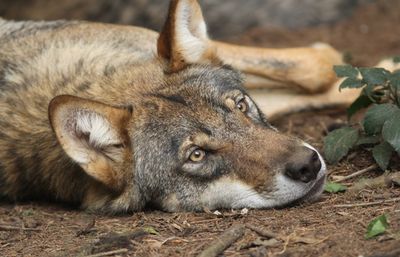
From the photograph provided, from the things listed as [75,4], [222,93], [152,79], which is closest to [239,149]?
[222,93]

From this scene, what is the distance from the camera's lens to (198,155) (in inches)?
221

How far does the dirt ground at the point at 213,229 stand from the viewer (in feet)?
15.2

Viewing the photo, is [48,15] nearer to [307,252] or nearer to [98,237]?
[98,237]

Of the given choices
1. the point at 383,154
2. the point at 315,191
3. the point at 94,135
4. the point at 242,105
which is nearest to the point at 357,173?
the point at 383,154

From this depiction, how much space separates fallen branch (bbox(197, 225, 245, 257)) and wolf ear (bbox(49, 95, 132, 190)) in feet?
3.90

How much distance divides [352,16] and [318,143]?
4.34 meters

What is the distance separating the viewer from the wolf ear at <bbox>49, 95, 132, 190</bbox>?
549 centimetres

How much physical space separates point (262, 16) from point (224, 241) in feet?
21.8

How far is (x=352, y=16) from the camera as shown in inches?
430

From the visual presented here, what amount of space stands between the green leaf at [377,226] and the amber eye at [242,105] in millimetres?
1507

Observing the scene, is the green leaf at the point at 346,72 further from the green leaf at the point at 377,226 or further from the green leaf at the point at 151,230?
the green leaf at the point at 151,230

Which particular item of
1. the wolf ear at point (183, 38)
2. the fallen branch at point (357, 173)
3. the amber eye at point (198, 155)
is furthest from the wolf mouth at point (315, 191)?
the wolf ear at point (183, 38)

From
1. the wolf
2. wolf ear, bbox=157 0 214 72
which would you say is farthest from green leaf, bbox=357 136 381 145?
wolf ear, bbox=157 0 214 72

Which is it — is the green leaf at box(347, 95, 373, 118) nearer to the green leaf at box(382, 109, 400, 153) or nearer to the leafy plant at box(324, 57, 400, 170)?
the leafy plant at box(324, 57, 400, 170)
